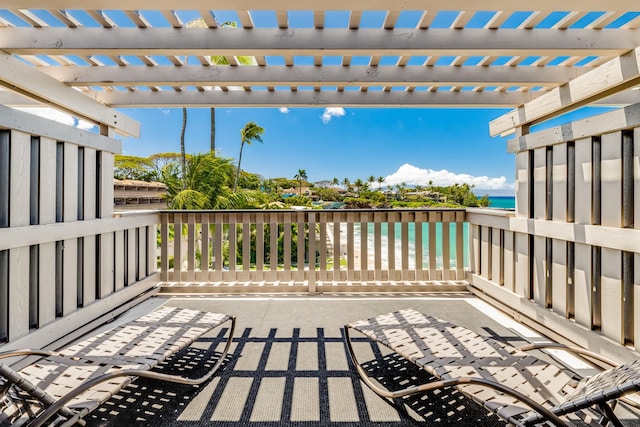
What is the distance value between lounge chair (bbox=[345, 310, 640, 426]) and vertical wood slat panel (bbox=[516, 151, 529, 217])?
177cm

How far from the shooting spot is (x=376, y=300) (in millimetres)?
4031

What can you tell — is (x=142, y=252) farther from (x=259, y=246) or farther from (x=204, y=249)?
(x=259, y=246)

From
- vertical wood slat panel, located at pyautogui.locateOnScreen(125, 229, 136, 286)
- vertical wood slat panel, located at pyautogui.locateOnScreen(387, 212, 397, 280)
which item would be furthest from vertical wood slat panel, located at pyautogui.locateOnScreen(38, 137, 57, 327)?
vertical wood slat panel, located at pyautogui.locateOnScreen(387, 212, 397, 280)

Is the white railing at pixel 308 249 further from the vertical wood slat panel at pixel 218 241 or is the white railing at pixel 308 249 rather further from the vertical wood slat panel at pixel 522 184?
the vertical wood slat panel at pixel 522 184

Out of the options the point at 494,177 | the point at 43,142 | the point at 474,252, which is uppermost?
the point at 494,177

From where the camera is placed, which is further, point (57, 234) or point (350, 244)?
point (350, 244)

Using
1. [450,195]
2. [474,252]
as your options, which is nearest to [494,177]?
[450,195]

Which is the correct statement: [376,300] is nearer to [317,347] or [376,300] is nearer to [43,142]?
[317,347]

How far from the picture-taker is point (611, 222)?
2.36 metres

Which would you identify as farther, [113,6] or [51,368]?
[113,6]

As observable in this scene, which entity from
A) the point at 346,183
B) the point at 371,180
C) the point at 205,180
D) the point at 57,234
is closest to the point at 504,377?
the point at 57,234

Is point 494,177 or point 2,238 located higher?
point 494,177

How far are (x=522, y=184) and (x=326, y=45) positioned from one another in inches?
95.3

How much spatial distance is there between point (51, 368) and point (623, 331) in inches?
139
